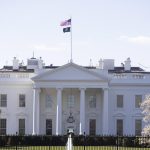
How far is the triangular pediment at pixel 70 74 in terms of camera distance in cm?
6600

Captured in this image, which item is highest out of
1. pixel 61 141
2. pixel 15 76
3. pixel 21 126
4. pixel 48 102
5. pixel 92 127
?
pixel 15 76

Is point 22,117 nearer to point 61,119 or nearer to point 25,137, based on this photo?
point 61,119

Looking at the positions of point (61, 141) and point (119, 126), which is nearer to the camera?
point (61, 141)

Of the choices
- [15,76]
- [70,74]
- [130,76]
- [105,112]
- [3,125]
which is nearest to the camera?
[105,112]

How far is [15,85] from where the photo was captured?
68.2 metres

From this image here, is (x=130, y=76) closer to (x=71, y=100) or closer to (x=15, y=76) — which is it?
(x=71, y=100)

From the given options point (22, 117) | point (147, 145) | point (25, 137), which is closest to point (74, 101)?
point (22, 117)

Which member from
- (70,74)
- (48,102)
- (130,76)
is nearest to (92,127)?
(48,102)

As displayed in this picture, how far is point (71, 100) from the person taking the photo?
6819 cm

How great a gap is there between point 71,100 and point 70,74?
350 centimetres

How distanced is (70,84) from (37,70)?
13.9ft

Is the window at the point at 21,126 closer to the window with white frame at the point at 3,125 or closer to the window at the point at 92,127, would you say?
the window with white frame at the point at 3,125

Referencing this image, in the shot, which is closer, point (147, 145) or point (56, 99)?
point (147, 145)

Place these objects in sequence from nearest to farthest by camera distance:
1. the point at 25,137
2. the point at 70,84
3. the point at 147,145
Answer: the point at 147,145 → the point at 25,137 → the point at 70,84
